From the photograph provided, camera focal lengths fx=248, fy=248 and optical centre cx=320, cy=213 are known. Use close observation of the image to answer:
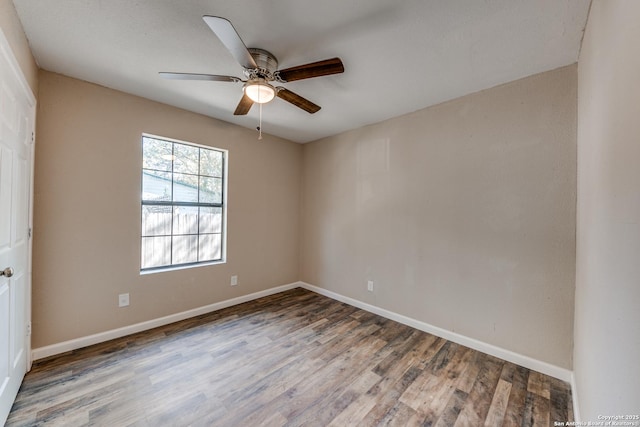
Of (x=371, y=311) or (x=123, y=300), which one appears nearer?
(x=123, y=300)

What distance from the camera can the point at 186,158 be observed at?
297 cm

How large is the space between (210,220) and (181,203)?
0.41 meters

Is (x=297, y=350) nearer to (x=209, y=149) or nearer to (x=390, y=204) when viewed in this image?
(x=390, y=204)

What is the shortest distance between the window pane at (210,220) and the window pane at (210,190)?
0.13 meters

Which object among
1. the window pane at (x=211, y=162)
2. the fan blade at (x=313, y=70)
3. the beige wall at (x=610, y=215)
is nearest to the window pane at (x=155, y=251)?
the window pane at (x=211, y=162)

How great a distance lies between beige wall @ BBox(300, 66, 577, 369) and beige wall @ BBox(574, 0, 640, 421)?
0.32m

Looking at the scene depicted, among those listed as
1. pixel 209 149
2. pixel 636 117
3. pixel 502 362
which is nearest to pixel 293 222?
pixel 209 149

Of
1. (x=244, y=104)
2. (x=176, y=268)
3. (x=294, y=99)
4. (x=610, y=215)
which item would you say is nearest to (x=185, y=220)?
(x=176, y=268)

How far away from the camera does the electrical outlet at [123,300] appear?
2436 mm

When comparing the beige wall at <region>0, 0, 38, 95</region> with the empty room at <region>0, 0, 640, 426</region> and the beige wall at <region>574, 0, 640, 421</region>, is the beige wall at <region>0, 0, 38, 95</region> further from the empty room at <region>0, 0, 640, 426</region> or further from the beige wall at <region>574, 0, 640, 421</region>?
the beige wall at <region>574, 0, 640, 421</region>

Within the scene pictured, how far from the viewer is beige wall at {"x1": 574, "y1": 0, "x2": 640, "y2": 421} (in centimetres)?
83

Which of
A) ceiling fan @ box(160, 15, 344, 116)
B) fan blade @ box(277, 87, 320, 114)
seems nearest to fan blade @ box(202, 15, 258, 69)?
ceiling fan @ box(160, 15, 344, 116)

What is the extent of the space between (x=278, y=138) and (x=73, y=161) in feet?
7.66

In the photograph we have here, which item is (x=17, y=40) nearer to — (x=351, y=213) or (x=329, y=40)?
(x=329, y=40)
